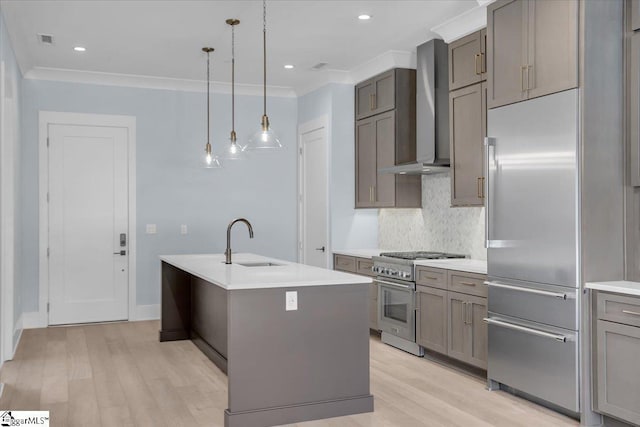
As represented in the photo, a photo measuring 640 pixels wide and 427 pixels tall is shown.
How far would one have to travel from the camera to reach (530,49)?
3.79 metres

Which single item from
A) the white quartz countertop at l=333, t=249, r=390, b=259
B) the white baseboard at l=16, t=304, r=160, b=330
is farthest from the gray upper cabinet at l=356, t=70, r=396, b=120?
the white baseboard at l=16, t=304, r=160, b=330

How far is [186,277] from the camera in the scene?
595cm

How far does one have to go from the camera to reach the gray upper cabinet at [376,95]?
5.92 meters

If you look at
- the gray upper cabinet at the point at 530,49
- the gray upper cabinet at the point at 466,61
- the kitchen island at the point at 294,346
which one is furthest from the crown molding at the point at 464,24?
the kitchen island at the point at 294,346

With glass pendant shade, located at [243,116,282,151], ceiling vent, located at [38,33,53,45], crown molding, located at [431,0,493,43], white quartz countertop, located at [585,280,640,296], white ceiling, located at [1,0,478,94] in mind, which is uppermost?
white ceiling, located at [1,0,478,94]

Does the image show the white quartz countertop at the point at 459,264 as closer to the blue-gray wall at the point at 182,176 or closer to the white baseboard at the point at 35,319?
the blue-gray wall at the point at 182,176

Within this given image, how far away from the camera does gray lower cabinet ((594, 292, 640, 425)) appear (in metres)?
3.14

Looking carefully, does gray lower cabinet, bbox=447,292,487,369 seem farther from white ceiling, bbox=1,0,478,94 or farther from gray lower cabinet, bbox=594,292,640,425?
white ceiling, bbox=1,0,478,94

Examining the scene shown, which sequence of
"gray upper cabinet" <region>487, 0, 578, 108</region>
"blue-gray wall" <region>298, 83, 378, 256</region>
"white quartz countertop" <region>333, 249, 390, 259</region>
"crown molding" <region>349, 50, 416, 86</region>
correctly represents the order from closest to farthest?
1. "gray upper cabinet" <region>487, 0, 578, 108</region>
2. "crown molding" <region>349, 50, 416, 86</region>
3. "white quartz countertop" <region>333, 249, 390, 259</region>
4. "blue-gray wall" <region>298, 83, 378, 256</region>

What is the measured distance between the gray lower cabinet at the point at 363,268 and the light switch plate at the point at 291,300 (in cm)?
203

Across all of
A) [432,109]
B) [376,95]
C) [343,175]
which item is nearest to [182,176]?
[343,175]

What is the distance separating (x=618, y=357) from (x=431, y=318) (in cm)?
179

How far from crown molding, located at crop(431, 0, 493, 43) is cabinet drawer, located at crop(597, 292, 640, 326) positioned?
7.25 ft

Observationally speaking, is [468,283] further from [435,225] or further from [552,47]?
[552,47]
